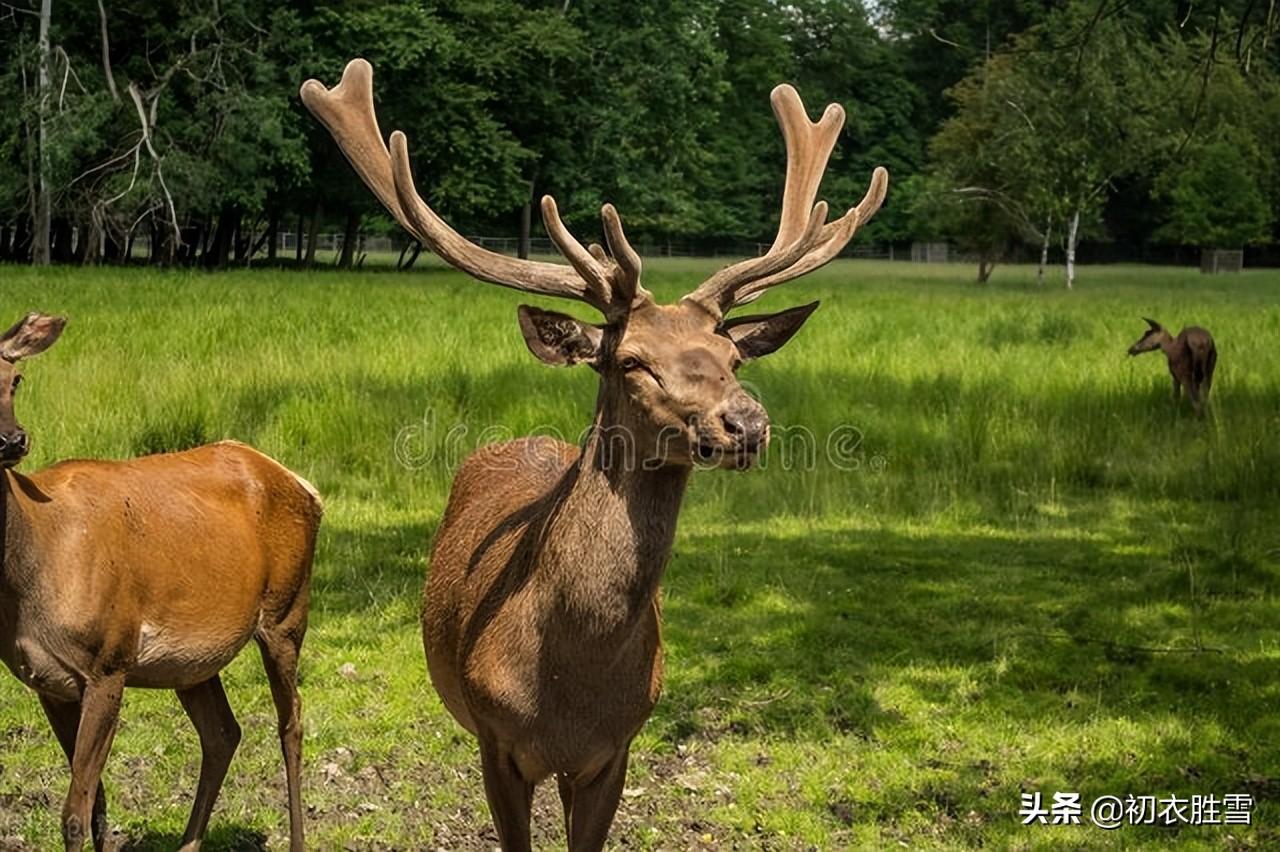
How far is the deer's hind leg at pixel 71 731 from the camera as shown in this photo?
14.6 ft

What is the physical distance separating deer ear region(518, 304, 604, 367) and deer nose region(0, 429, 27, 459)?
Result: 139 cm

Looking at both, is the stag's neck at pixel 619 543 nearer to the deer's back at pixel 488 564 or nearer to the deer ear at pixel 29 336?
the deer's back at pixel 488 564

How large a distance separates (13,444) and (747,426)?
79.1 inches

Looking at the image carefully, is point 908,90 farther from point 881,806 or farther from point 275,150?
point 881,806

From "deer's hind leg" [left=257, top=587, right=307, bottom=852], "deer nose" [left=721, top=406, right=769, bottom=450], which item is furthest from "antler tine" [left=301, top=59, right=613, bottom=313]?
"deer's hind leg" [left=257, top=587, right=307, bottom=852]

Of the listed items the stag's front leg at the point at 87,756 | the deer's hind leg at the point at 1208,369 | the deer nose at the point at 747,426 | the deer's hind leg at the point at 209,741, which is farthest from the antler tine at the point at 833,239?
the deer's hind leg at the point at 1208,369

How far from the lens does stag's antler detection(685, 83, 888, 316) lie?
3.88m

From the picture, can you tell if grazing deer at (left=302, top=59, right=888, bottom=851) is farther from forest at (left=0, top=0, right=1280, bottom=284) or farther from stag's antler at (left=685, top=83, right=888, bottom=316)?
forest at (left=0, top=0, right=1280, bottom=284)

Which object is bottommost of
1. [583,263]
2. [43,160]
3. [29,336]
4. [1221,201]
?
[29,336]

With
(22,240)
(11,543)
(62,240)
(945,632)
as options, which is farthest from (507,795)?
(22,240)

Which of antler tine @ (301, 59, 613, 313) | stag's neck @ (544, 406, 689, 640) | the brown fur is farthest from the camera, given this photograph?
antler tine @ (301, 59, 613, 313)

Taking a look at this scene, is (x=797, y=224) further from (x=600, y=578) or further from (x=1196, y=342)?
(x=1196, y=342)

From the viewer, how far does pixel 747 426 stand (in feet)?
10.7

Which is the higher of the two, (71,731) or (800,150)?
(800,150)
